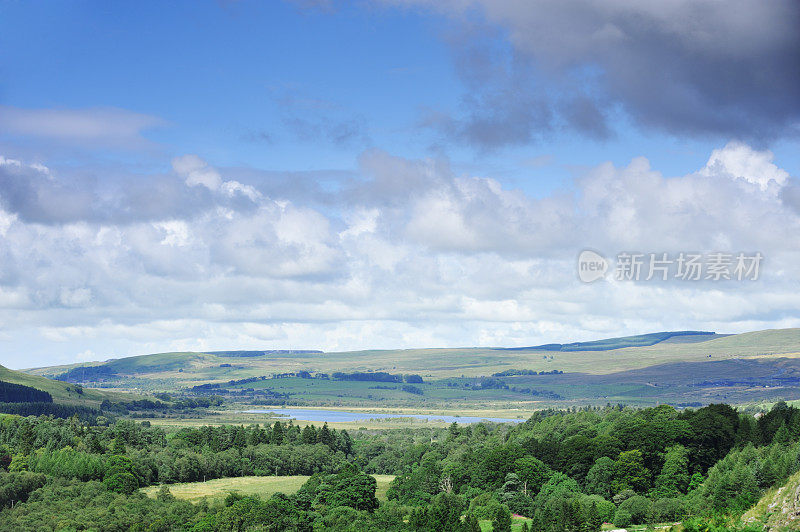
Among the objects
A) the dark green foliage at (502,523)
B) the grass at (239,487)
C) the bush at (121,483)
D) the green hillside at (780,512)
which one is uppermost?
the green hillside at (780,512)

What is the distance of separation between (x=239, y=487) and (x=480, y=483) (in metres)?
55.1

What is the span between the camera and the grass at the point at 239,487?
518ft

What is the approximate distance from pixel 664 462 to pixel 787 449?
2426 cm

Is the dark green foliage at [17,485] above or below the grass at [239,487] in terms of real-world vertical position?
above

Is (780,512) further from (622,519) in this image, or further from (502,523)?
(502,523)

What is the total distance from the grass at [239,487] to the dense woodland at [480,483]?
15.3 feet

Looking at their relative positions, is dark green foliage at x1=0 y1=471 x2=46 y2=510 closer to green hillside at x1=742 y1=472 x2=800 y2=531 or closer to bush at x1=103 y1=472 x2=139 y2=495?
bush at x1=103 y1=472 x2=139 y2=495

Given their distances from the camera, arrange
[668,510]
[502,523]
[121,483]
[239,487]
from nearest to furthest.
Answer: [502,523]
[668,510]
[121,483]
[239,487]

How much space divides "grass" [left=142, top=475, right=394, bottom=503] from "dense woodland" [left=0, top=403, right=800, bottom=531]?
465cm

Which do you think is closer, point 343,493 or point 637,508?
point 637,508

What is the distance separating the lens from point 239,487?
170375mm

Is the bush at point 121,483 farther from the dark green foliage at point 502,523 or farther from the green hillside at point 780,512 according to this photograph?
the green hillside at point 780,512

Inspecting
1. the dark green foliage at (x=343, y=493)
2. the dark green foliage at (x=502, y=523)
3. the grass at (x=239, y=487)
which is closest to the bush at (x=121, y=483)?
the grass at (x=239, y=487)

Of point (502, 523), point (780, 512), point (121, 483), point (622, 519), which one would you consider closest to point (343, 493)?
point (502, 523)
